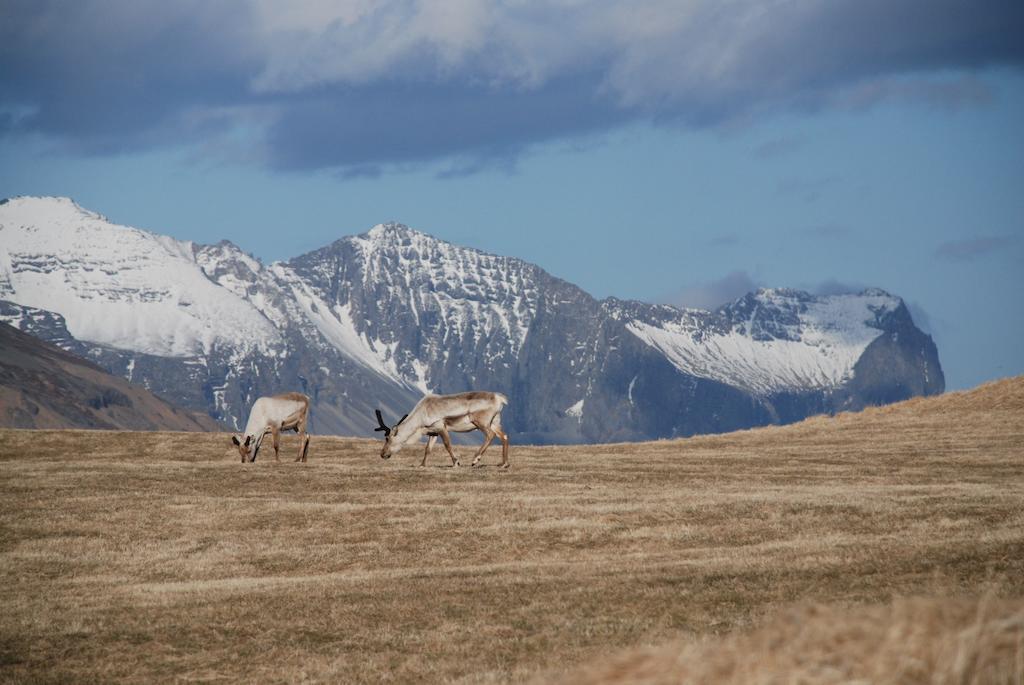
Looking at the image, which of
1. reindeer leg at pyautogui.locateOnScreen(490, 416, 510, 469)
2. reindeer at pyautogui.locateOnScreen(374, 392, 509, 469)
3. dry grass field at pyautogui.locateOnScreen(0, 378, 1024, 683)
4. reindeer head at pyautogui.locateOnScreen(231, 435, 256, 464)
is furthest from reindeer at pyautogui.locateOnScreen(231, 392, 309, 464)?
reindeer leg at pyautogui.locateOnScreen(490, 416, 510, 469)

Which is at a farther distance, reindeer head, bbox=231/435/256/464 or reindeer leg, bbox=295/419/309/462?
reindeer leg, bbox=295/419/309/462

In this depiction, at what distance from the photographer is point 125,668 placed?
2139 centimetres

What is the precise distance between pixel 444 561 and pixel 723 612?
1088 centimetres

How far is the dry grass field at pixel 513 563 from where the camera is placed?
1001 cm

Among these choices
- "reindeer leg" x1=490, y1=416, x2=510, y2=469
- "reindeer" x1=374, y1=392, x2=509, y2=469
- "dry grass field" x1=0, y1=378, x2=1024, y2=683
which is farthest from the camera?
"reindeer" x1=374, y1=392, x2=509, y2=469

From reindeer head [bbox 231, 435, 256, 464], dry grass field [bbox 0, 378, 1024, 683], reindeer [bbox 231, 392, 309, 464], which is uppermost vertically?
reindeer [bbox 231, 392, 309, 464]

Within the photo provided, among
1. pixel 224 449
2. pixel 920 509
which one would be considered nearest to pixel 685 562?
pixel 920 509

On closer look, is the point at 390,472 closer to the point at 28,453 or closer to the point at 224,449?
the point at 224,449

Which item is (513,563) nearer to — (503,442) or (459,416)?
(503,442)

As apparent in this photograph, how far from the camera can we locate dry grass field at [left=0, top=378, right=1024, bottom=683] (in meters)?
10.0

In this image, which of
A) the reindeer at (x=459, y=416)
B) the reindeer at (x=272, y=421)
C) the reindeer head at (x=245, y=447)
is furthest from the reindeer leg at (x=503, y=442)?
the reindeer head at (x=245, y=447)

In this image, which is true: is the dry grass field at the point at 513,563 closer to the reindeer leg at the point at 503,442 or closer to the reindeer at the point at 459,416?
the reindeer leg at the point at 503,442

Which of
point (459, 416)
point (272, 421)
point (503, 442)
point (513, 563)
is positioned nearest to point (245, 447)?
point (272, 421)

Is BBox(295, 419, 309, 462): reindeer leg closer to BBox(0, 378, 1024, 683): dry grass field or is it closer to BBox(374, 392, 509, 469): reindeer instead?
BBox(0, 378, 1024, 683): dry grass field
